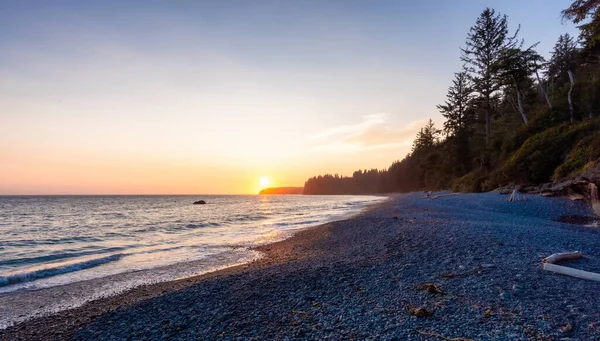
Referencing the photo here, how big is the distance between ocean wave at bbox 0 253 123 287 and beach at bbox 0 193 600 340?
466cm

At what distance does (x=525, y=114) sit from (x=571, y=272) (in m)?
32.5

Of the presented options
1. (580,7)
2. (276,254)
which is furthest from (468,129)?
(276,254)

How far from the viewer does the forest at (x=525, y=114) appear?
766 inches

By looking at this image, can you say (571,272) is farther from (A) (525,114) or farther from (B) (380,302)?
(A) (525,114)

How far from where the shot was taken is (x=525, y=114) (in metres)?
31.7

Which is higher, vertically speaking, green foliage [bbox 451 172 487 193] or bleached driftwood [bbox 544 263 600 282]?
green foliage [bbox 451 172 487 193]

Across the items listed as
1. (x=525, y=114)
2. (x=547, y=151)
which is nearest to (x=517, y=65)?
(x=525, y=114)

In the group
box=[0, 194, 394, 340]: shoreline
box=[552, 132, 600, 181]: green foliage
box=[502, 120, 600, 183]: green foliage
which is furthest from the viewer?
box=[502, 120, 600, 183]: green foliage

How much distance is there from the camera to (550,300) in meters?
4.57

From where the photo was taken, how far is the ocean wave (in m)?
9.63

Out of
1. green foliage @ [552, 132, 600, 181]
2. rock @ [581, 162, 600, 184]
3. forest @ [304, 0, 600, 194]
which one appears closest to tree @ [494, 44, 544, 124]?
forest @ [304, 0, 600, 194]

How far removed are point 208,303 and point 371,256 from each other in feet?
15.0

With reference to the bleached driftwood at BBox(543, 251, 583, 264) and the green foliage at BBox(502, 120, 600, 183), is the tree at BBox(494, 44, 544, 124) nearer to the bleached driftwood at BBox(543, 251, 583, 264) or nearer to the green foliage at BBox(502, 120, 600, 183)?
the green foliage at BBox(502, 120, 600, 183)

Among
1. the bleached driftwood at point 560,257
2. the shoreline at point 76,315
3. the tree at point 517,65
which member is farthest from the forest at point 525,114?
the shoreline at point 76,315
